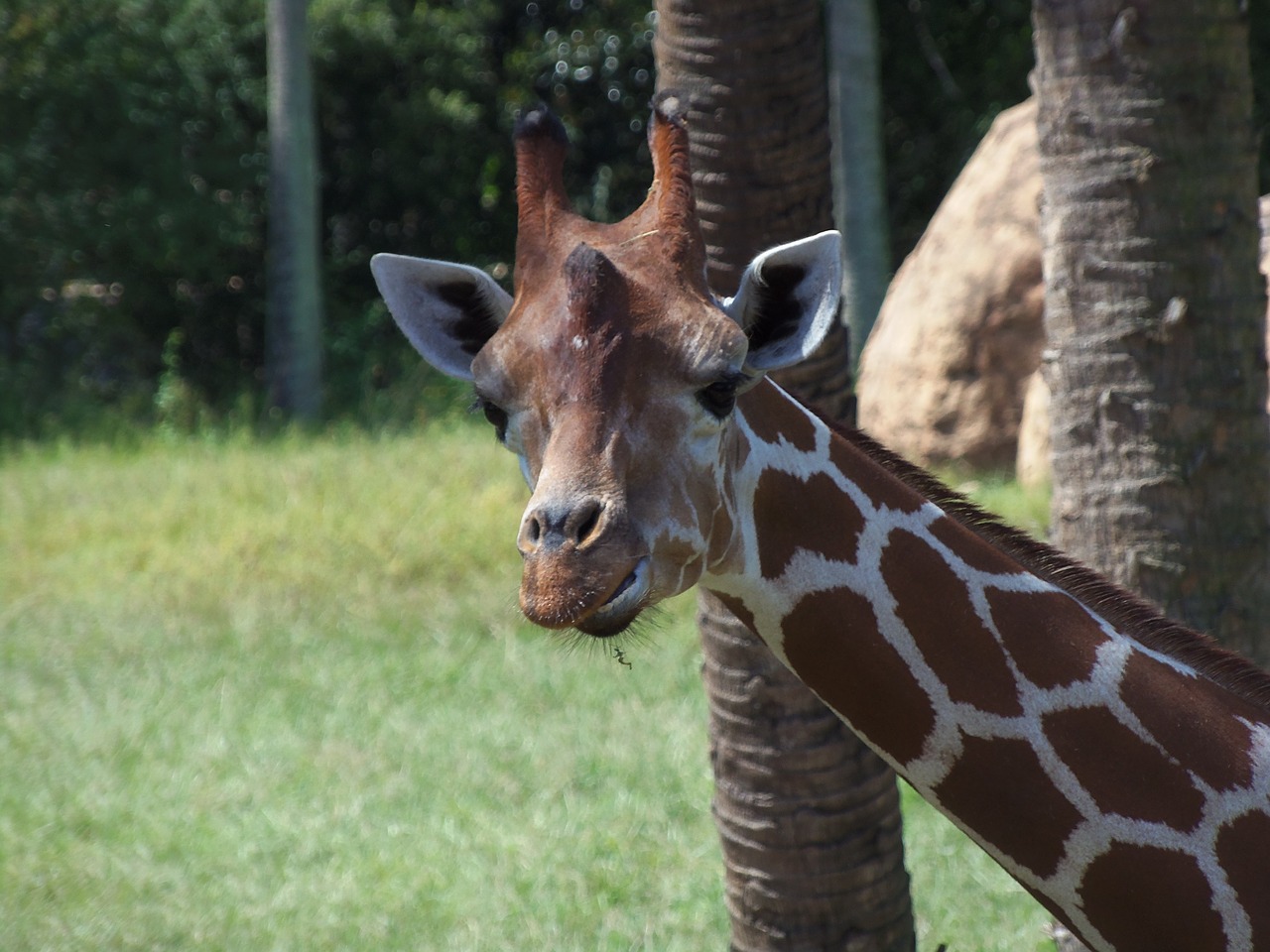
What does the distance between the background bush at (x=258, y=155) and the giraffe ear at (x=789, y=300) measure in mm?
10903

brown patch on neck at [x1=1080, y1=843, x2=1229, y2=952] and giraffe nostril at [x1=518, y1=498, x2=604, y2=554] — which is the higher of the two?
giraffe nostril at [x1=518, y1=498, x2=604, y2=554]

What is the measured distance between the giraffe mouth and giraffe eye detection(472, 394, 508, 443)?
41 centimetres

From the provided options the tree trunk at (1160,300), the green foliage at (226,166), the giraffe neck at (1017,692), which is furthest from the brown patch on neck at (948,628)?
the green foliage at (226,166)

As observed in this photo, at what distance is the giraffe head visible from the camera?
7.27 feet

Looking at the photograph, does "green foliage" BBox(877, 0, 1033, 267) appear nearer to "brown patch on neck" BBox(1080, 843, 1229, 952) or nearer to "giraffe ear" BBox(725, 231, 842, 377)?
"giraffe ear" BBox(725, 231, 842, 377)

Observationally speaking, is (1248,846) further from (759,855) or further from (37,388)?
(37,388)

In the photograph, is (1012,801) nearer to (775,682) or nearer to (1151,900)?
(1151,900)

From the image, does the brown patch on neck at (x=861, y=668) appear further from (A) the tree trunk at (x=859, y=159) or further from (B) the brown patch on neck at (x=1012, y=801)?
(A) the tree trunk at (x=859, y=159)

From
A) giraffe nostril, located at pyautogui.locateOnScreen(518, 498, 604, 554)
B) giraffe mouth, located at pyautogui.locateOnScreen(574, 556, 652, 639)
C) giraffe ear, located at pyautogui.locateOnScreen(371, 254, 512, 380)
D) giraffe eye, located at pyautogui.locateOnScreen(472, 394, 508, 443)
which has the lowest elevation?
giraffe mouth, located at pyautogui.locateOnScreen(574, 556, 652, 639)

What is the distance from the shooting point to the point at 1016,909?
15.2 ft

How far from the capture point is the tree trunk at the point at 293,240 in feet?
43.5

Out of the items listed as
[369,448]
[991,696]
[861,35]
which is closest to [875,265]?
[861,35]

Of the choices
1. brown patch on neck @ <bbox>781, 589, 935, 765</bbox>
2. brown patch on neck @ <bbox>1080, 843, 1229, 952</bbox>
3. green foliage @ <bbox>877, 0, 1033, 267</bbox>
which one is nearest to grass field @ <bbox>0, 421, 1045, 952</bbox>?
brown patch on neck @ <bbox>1080, 843, 1229, 952</bbox>

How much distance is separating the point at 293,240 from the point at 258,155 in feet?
9.45
